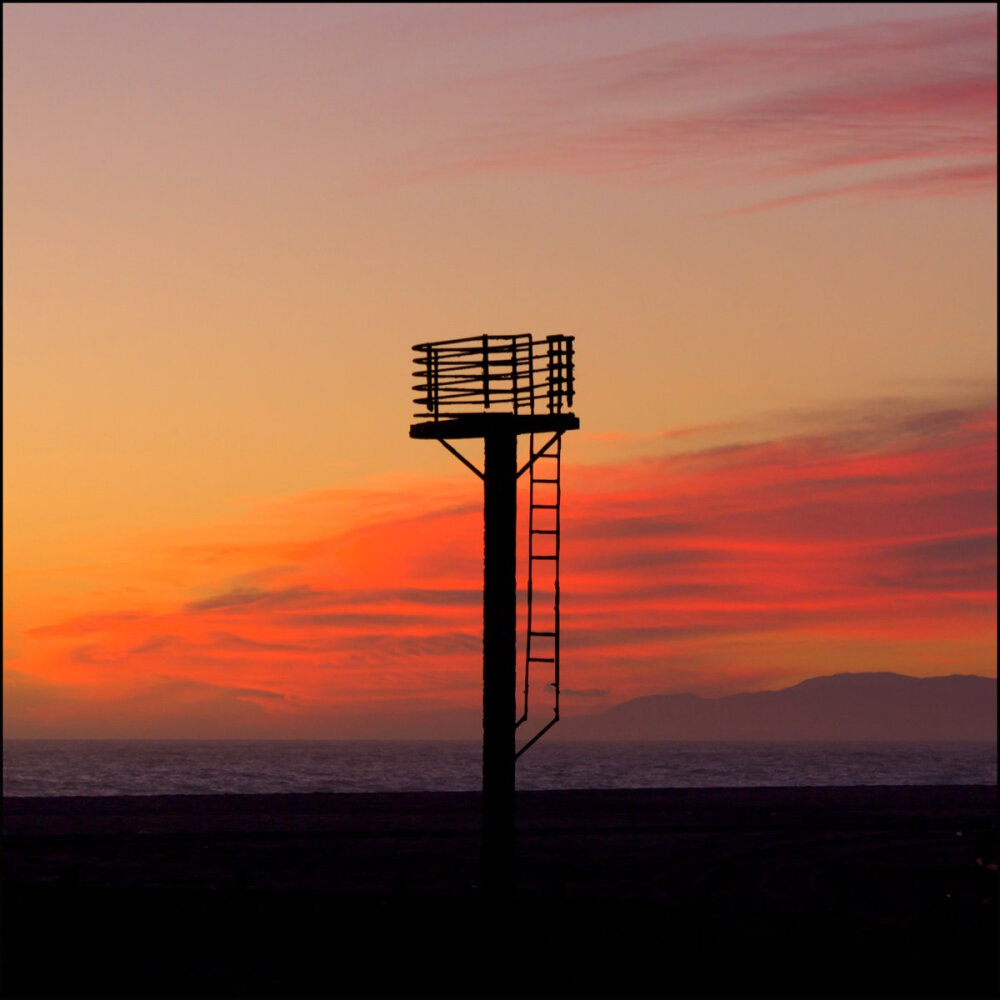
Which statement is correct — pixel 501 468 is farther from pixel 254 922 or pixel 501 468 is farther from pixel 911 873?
pixel 911 873

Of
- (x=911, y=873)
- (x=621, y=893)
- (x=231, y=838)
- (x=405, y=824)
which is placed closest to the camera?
(x=621, y=893)

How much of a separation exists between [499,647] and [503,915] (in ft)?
18.1

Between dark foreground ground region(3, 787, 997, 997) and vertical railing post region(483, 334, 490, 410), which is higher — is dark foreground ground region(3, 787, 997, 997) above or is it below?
below

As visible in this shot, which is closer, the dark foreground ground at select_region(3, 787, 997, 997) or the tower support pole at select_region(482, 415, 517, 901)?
the dark foreground ground at select_region(3, 787, 997, 997)

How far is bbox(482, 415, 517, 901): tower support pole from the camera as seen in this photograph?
34.6 metres

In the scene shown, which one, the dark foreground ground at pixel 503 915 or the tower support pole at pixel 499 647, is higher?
the tower support pole at pixel 499 647

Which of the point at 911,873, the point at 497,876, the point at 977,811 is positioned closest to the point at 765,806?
the point at 977,811

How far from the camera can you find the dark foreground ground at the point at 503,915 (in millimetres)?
26703

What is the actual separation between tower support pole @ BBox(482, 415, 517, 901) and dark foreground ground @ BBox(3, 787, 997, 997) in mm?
1363

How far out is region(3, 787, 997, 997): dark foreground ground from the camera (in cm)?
2670

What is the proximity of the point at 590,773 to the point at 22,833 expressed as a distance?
3863 inches

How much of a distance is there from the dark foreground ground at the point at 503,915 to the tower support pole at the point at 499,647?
4.47 ft

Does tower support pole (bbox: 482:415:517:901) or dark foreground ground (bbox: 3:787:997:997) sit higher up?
tower support pole (bbox: 482:415:517:901)

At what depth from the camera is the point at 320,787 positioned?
11719 cm
